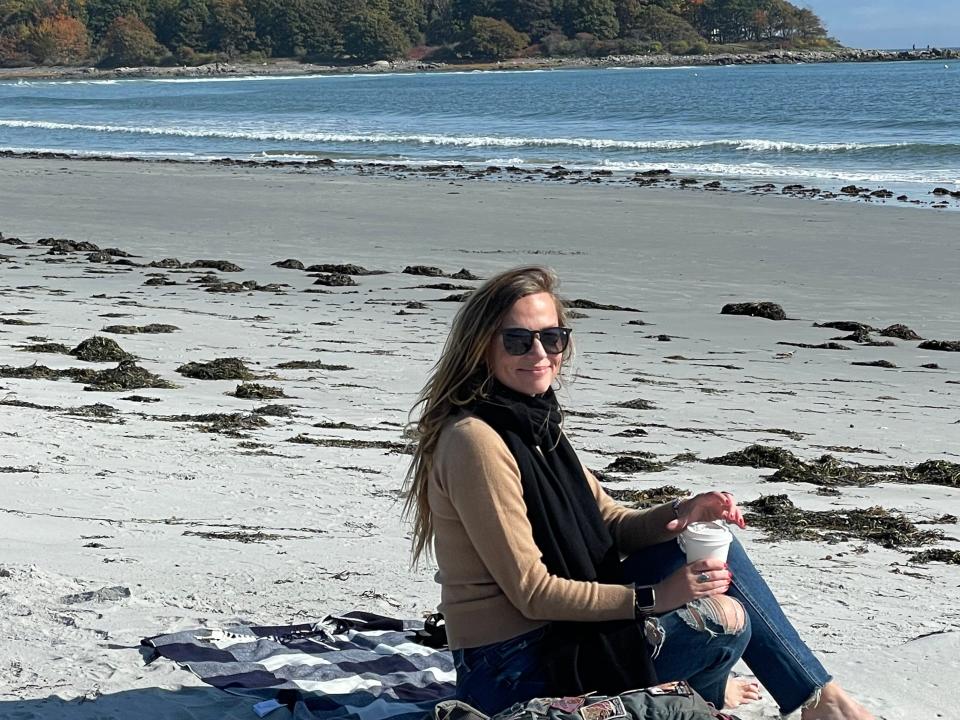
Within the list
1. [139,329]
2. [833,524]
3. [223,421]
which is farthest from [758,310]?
[833,524]

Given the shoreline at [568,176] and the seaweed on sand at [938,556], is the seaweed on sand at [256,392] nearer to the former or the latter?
the seaweed on sand at [938,556]

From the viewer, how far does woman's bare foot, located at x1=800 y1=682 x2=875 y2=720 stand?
305 centimetres

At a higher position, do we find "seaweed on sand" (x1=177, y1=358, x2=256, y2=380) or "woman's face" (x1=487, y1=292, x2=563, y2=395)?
"woman's face" (x1=487, y1=292, x2=563, y2=395)

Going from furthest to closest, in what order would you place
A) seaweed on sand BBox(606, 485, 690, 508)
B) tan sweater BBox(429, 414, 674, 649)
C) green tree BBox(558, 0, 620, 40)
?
1. green tree BBox(558, 0, 620, 40)
2. seaweed on sand BBox(606, 485, 690, 508)
3. tan sweater BBox(429, 414, 674, 649)

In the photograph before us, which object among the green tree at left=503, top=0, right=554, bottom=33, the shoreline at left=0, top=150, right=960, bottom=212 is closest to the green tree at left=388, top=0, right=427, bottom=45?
the green tree at left=503, top=0, right=554, bottom=33

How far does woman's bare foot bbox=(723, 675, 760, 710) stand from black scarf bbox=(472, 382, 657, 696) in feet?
1.43

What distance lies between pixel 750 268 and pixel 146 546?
404 inches

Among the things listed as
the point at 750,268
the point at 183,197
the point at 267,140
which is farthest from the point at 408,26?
the point at 750,268

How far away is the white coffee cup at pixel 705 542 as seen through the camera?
2.93 metres

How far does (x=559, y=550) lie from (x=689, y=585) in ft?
0.96

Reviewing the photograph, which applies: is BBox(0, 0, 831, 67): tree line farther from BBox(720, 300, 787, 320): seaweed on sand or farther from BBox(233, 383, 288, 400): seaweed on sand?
BBox(233, 383, 288, 400): seaweed on sand

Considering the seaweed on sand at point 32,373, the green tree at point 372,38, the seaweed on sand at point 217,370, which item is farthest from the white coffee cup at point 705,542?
the green tree at point 372,38

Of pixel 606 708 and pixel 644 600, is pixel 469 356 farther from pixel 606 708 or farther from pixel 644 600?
pixel 606 708

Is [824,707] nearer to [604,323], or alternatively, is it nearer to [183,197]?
[604,323]
